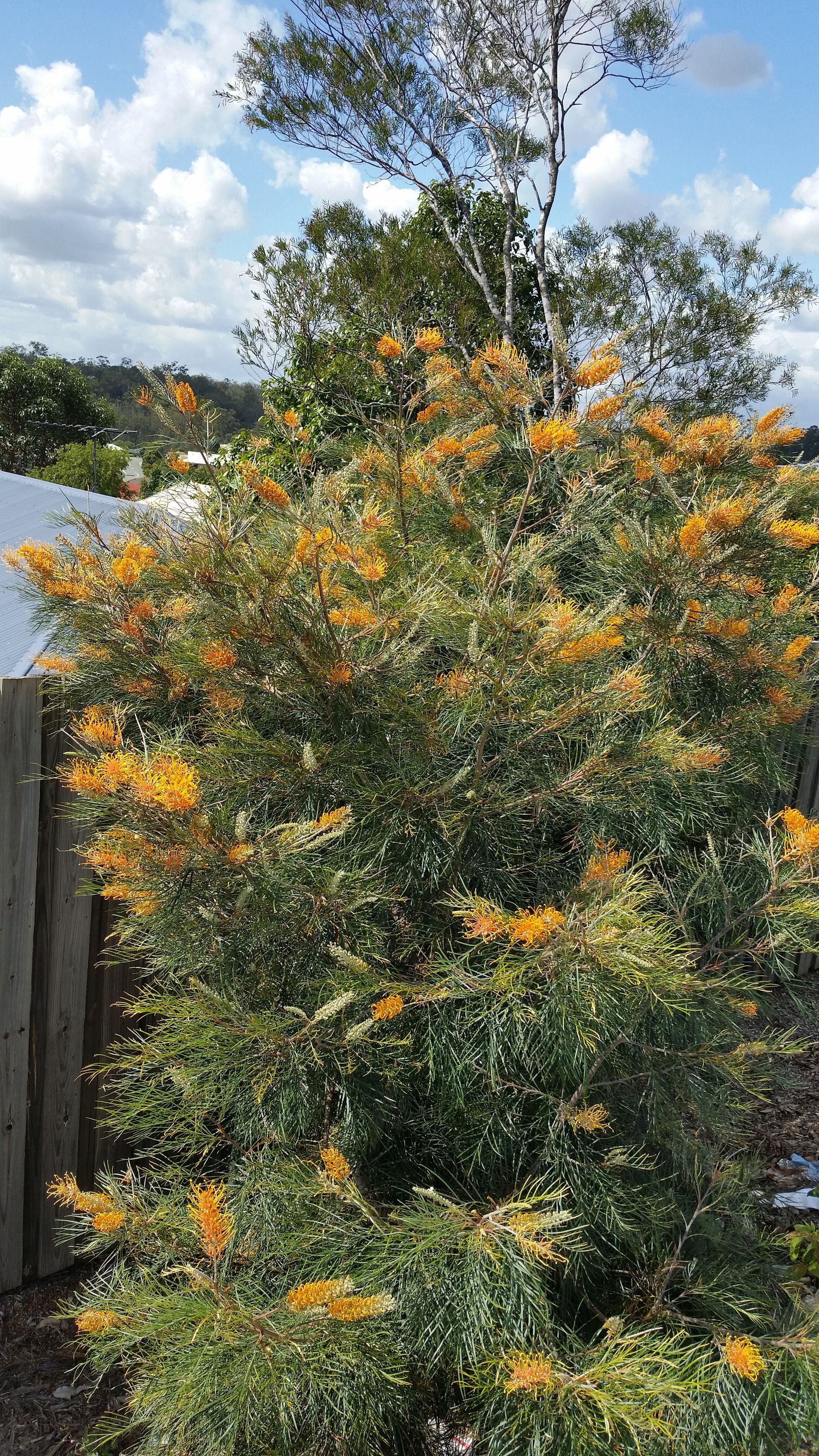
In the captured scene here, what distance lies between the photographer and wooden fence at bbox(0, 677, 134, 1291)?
237 cm

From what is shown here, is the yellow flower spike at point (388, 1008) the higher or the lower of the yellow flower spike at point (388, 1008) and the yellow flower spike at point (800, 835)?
the lower

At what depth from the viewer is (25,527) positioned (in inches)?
184

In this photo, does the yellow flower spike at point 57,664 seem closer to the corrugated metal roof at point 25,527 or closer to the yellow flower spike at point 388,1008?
the corrugated metal roof at point 25,527

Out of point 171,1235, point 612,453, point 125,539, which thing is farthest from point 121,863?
point 612,453

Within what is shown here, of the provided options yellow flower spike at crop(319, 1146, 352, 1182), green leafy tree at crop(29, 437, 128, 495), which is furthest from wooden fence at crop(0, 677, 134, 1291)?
green leafy tree at crop(29, 437, 128, 495)

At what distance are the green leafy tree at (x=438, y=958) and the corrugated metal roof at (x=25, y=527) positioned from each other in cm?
75

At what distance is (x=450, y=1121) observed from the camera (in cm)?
175

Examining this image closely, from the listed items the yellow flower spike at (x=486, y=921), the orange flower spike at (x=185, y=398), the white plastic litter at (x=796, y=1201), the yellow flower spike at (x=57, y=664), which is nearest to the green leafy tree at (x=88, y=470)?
the yellow flower spike at (x=57, y=664)

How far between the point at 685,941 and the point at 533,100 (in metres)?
8.05

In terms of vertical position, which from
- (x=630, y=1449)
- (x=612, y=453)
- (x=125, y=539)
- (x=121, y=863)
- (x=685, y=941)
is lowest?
(x=630, y=1449)

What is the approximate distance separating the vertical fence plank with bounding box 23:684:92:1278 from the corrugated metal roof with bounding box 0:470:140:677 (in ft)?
1.54

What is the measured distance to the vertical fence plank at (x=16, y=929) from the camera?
2.35m

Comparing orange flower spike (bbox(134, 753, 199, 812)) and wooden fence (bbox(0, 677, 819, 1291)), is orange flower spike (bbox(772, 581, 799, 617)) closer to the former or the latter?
wooden fence (bbox(0, 677, 819, 1291))

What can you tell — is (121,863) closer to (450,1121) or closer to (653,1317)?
(450,1121)
